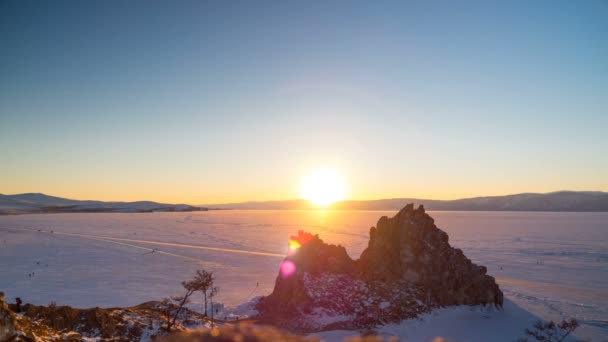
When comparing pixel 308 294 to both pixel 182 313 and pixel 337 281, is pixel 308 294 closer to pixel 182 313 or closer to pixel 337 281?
pixel 337 281

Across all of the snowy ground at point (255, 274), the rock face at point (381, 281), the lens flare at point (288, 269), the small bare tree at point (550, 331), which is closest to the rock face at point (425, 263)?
the rock face at point (381, 281)

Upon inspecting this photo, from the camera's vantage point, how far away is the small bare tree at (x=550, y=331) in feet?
105

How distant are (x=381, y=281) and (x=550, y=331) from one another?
16183 millimetres

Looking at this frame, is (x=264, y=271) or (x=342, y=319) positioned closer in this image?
(x=342, y=319)

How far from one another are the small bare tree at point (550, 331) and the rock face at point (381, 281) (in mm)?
5670

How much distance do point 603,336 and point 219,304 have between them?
38532 mm

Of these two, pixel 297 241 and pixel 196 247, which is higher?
pixel 297 241

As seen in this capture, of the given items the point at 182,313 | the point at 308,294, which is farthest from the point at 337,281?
the point at 182,313

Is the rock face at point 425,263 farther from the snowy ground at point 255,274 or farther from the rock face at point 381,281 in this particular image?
the snowy ground at point 255,274

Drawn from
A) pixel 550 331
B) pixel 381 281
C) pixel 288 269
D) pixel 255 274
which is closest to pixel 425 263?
pixel 381 281

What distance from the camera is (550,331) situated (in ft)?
111

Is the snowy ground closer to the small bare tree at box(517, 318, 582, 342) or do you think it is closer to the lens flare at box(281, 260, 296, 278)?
the small bare tree at box(517, 318, 582, 342)

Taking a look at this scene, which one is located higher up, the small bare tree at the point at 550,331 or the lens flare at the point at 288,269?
the lens flare at the point at 288,269

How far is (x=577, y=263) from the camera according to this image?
218 ft
